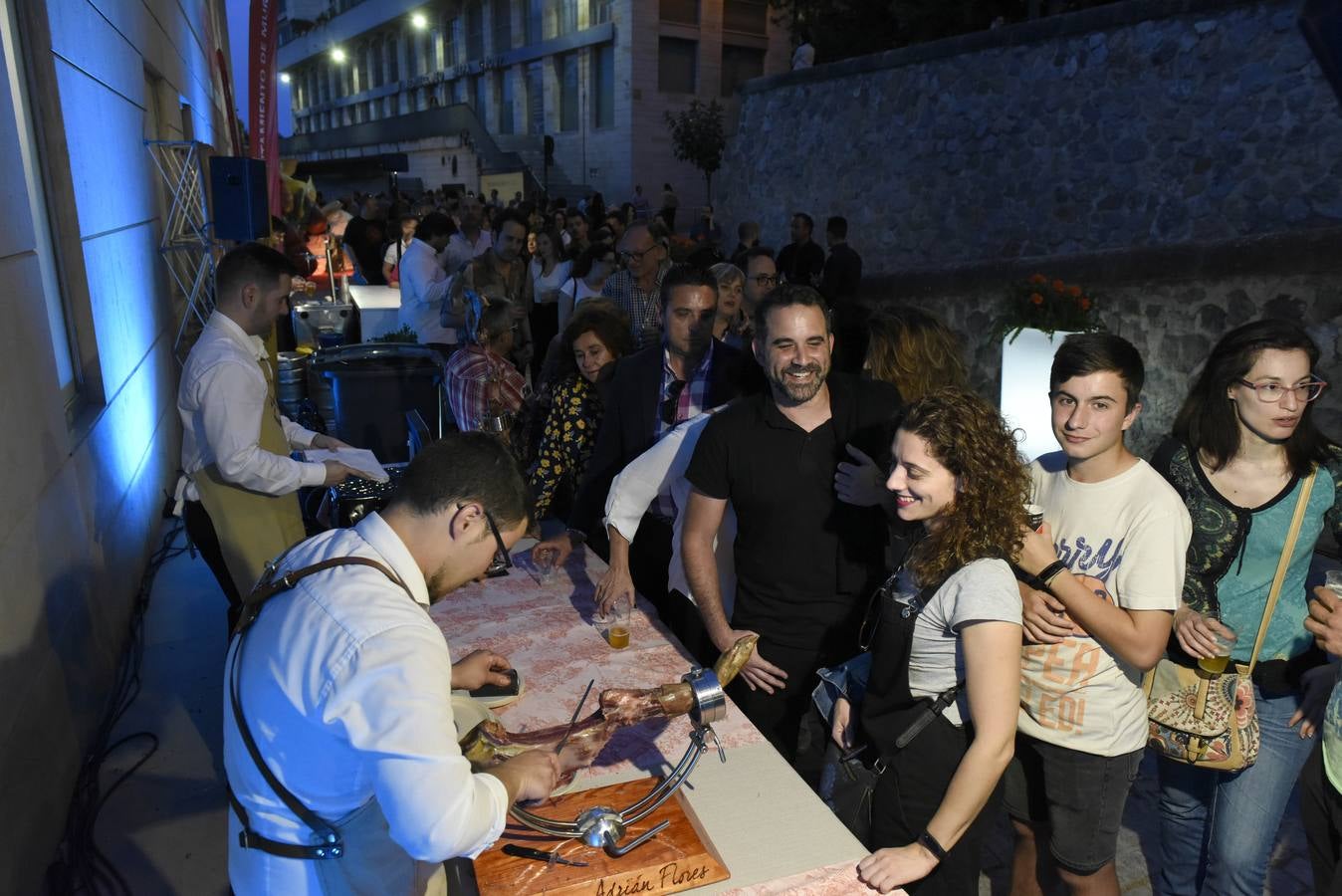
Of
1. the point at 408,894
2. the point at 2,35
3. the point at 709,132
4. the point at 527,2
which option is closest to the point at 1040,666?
the point at 408,894

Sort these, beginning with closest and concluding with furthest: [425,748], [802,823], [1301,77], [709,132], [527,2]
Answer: [425,748] → [802,823] → [1301,77] → [709,132] → [527,2]

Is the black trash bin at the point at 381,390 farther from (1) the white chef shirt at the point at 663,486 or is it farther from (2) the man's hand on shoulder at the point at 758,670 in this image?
(2) the man's hand on shoulder at the point at 758,670

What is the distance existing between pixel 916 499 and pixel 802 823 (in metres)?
0.74

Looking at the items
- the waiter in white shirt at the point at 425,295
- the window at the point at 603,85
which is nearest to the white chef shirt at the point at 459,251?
the waiter in white shirt at the point at 425,295

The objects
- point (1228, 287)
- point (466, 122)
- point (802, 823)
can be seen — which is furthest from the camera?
point (466, 122)

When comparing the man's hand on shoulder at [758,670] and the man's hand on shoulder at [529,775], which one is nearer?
the man's hand on shoulder at [529,775]

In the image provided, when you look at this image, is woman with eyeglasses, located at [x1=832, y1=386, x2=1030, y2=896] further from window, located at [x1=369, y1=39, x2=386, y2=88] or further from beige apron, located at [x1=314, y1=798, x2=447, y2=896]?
window, located at [x1=369, y1=39, x2=386, y2=88]

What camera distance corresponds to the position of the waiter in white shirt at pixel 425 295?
291 inches

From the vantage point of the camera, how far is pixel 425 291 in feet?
24.4

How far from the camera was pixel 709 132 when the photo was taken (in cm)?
2445

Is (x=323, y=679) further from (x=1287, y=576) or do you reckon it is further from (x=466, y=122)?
(x=466, y=122)

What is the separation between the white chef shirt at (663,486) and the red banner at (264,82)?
7333mm

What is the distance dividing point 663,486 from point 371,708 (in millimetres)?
1943

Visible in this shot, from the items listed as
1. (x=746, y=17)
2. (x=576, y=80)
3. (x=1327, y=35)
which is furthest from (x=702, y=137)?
(x=1327, y=35)
